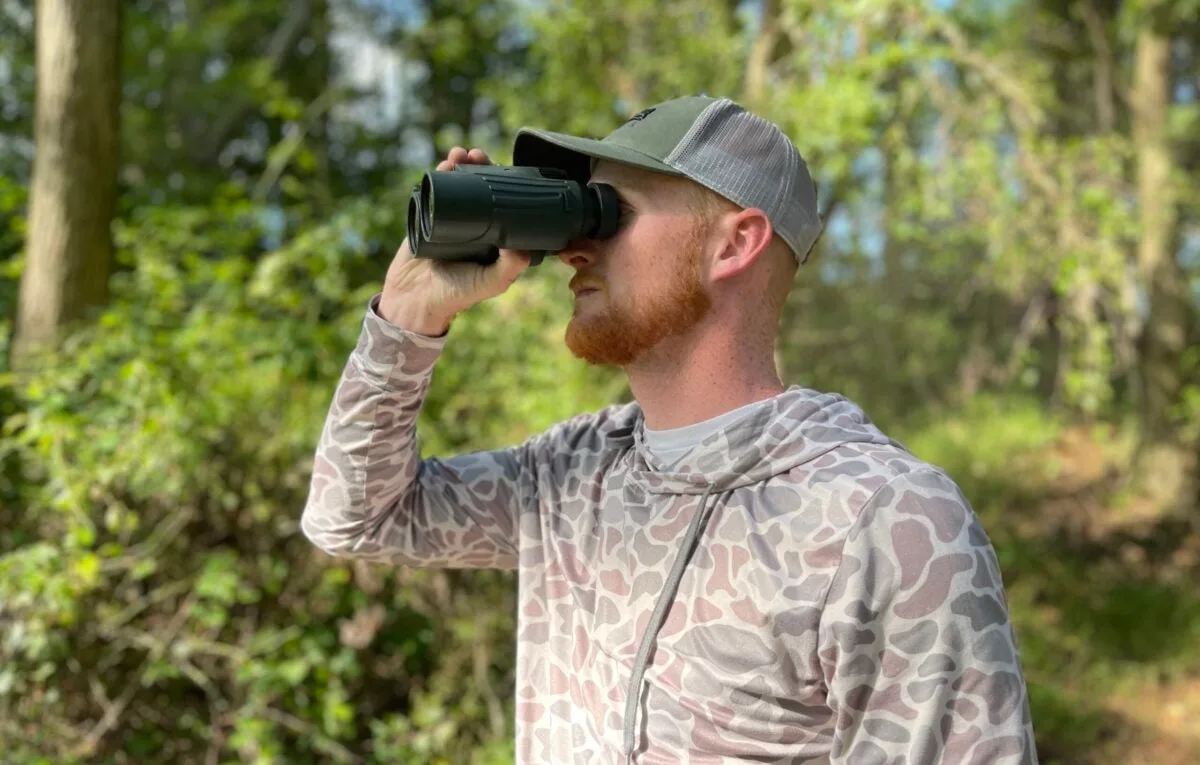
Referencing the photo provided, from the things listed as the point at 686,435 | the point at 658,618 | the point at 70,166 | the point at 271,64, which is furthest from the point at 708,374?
the point at 271,64

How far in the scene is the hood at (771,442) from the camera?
1.23m

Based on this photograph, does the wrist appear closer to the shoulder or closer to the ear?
the shoulder

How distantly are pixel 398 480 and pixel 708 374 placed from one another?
1.61 feet

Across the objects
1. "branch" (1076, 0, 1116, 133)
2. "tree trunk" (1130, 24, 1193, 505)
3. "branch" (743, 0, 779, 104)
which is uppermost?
"branch" (1076, 0, 1116, 133)

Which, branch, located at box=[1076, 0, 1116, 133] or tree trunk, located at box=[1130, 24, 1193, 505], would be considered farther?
branch, located at box=[1076, 0, 1116, 133]

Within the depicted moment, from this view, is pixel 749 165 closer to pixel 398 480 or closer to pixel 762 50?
pixel 398 480

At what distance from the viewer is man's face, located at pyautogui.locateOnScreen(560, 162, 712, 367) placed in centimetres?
134

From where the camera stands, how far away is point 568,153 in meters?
1.52

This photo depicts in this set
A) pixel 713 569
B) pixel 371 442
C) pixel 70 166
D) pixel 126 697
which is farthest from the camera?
pixel 70 166

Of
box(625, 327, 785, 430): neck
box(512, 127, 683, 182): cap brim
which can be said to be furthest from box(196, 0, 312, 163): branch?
box(625, 327, 785, 430): neck

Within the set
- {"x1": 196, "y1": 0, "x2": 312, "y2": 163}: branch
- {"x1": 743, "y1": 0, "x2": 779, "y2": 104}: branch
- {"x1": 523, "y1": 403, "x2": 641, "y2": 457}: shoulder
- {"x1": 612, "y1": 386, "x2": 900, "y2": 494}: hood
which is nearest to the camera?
{"x1": 612, "y1": 386, "x2": 900, "y2": 494}: hood

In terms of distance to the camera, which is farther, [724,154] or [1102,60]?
[1102,60]

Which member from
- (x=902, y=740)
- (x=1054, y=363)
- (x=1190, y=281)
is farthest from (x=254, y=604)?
(x=1054, y=363)

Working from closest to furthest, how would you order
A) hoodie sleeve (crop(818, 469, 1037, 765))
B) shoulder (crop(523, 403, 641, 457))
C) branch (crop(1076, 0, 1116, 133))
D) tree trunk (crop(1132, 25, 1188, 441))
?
hoodie sleeve (crop(818, 469, 1037, 765)), shoulder (crop(523, 403, 641, 457)), tree trunk (crop(1132, 25, 1188, 441)), branch (crop(1076, 0, 1116, 133))
